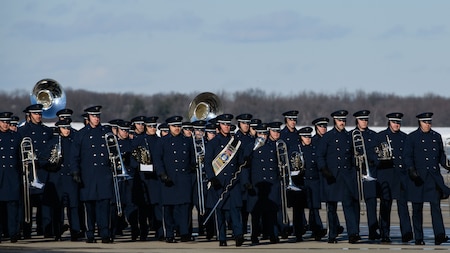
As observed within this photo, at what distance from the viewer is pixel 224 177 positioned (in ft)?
65.3

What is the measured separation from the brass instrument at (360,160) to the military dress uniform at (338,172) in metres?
0.06

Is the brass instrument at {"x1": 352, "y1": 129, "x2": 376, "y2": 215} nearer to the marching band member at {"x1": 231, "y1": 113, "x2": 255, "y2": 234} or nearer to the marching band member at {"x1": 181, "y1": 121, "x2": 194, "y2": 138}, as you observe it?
the marching band member at {"x1": 231, "y1": 113, "x2": 255, "y2": 234}

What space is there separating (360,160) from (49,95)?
24.6 feet

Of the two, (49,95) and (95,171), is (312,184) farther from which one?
(49,95)

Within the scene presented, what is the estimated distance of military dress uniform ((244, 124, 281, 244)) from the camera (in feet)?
66.7

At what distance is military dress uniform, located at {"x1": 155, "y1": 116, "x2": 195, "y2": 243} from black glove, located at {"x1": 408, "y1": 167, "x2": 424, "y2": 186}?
3.19 m

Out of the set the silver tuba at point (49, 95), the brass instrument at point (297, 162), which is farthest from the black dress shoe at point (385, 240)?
the silver tuba at point (49, 95)

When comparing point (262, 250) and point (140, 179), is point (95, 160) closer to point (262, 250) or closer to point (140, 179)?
point (140, 179)

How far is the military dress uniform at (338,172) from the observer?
20.3m

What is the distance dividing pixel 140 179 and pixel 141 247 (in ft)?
7.03

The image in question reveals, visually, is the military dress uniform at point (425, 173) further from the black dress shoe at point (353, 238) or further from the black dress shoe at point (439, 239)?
the black dress shoe at point (353, 238)

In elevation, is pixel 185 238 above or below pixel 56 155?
below

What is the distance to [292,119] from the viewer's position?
22.0 meters

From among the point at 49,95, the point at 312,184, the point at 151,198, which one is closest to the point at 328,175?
the point at 312,184
